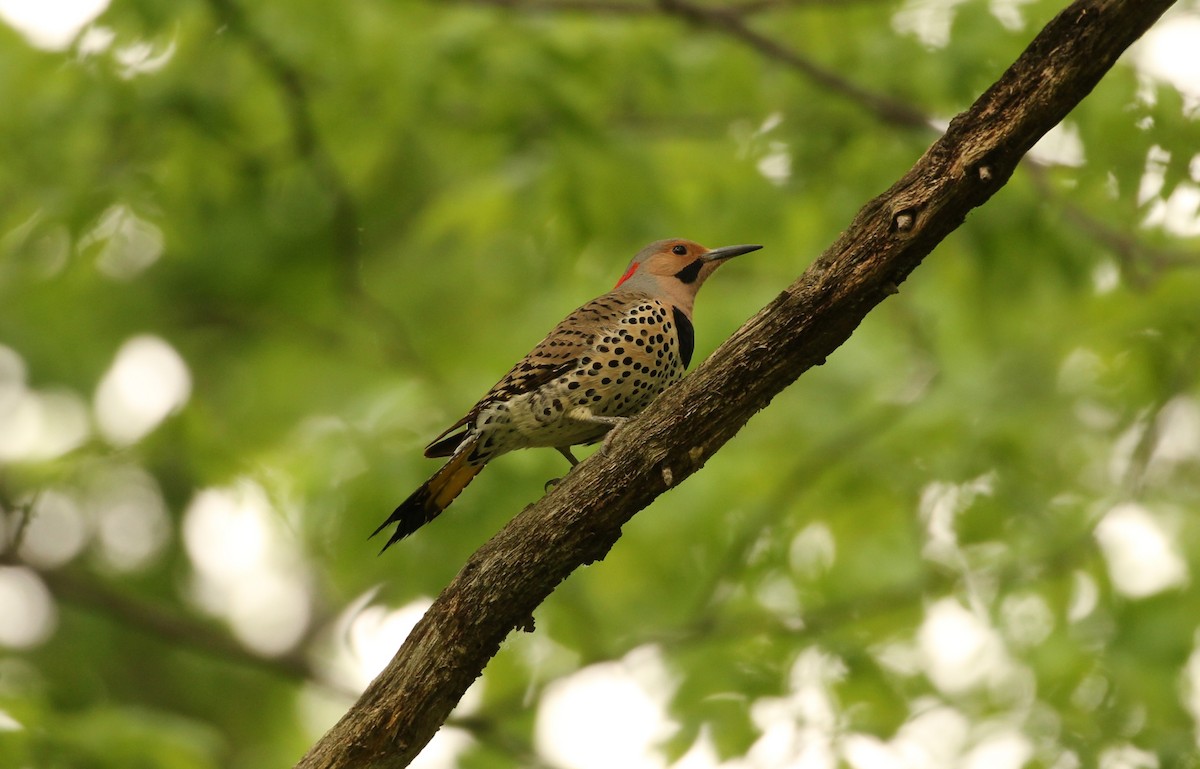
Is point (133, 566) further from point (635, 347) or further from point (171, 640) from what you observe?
point (635, 347)

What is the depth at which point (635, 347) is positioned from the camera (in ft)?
17.5

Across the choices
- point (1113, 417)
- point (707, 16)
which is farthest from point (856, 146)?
point (1113, 417)

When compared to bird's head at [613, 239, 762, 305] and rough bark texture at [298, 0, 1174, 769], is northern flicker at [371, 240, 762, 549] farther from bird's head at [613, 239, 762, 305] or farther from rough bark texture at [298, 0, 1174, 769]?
rough bark texture at [298, 0, 1174, 769]

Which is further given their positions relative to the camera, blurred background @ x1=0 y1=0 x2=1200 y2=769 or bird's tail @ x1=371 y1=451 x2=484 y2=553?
blurred background @ x1=0 y1=0 x2=1200 y2=769

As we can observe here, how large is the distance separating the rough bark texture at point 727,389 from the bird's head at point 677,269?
212cm

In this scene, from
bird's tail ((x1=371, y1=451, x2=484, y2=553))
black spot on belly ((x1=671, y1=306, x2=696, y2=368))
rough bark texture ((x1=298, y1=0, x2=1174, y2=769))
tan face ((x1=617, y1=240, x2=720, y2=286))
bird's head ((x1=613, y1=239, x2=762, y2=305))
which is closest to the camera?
rough bark texture ((x1=298, y1=0, x2=1174, y2=769))

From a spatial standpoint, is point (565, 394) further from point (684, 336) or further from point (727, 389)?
point (727, 389)

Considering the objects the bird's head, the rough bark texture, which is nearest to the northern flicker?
the bird's head

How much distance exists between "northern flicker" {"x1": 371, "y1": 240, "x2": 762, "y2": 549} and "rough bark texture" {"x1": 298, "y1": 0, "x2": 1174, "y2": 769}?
0.96 metres

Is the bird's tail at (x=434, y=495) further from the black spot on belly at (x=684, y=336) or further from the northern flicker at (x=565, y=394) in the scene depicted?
the black spot on belly at (x=684, y=336)

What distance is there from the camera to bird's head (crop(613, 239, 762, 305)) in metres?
6.15

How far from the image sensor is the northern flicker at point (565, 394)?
5250 mm

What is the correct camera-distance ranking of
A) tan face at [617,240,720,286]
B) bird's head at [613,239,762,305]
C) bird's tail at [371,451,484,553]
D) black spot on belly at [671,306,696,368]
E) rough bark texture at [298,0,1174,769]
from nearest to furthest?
1. rough bark texture at [298,0,1174,769]
2. bird's tail at [371,451,484,553]
3. black spot on belly at [671,306,696,368]
4. bird's head at [613,239,762,305]
5. tan face at [617,240,720,286]

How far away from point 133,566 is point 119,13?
587 cm
